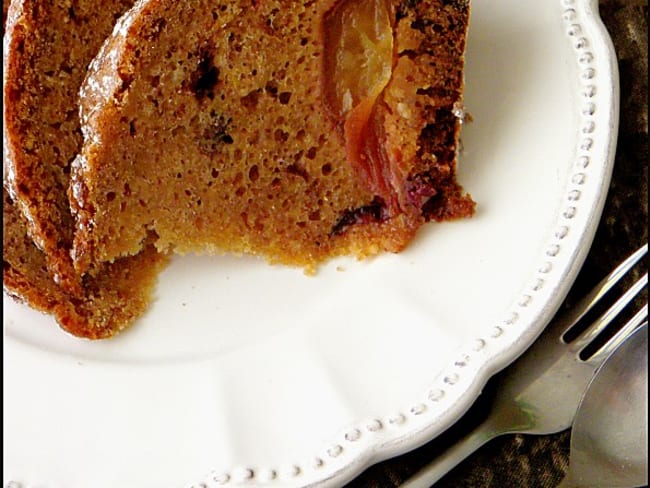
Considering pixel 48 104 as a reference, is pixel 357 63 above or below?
above

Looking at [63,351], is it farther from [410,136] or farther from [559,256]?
[559,256]

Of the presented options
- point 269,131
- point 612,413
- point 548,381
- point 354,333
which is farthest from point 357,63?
point 612,413

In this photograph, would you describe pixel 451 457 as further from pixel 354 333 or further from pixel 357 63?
pixel 357 63

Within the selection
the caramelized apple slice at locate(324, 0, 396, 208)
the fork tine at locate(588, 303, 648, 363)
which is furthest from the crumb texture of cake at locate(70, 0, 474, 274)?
the fork tine at locate(588, 303, 648, 363)

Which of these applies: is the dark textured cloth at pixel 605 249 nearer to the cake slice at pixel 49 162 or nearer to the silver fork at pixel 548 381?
the silver fork at pixel 548 381

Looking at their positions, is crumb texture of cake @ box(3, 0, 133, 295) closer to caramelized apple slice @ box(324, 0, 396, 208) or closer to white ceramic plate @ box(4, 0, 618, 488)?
white ceramic plate @ box(4, 0, 618, 488)

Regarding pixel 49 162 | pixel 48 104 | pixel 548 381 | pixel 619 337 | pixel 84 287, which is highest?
pixel 619 337

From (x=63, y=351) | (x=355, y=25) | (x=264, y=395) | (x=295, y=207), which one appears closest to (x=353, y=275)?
(x=295, y=207)

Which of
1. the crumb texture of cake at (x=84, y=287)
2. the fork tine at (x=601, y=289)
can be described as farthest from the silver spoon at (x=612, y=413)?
the crumb texture of cake at (x=84, y=287)
